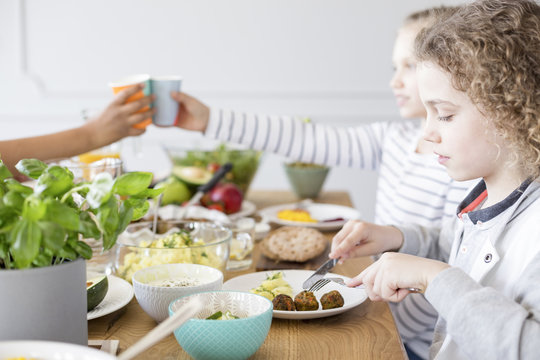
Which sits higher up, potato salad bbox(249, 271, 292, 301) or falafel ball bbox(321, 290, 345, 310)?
falafel ball bbox(321, 290, 345, 310)

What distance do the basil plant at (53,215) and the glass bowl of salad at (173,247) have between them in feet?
1.06

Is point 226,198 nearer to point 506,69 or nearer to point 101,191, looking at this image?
point 506,69

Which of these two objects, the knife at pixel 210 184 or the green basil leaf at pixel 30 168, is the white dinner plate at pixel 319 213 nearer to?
the knife at pixel 210 184

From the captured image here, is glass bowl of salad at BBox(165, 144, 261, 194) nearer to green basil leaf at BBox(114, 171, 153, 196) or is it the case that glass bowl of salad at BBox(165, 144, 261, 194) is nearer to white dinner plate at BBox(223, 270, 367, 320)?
white dinner plate at BBox(223, 270, 367, 320)

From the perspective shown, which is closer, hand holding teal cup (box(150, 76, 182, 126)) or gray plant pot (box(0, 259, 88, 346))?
gray plant pot (box(0, 259, 88, 346))

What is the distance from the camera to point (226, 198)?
175 centimetres

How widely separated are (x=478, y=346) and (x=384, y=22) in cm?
297

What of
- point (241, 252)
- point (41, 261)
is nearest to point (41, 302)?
point (41, 261)

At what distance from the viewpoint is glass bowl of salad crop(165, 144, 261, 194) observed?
197cm

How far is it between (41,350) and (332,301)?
464mm

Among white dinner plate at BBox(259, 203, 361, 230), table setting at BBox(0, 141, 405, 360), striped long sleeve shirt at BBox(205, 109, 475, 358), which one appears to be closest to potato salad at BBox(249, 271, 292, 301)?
table setting at BBox(0, 141, 405, 360)

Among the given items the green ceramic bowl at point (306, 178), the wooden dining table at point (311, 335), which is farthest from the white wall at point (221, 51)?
the wooden dining table at point (311, 335)

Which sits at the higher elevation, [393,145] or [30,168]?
[30,168]

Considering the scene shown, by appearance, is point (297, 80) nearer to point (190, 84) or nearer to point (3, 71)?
point (190, 84)
